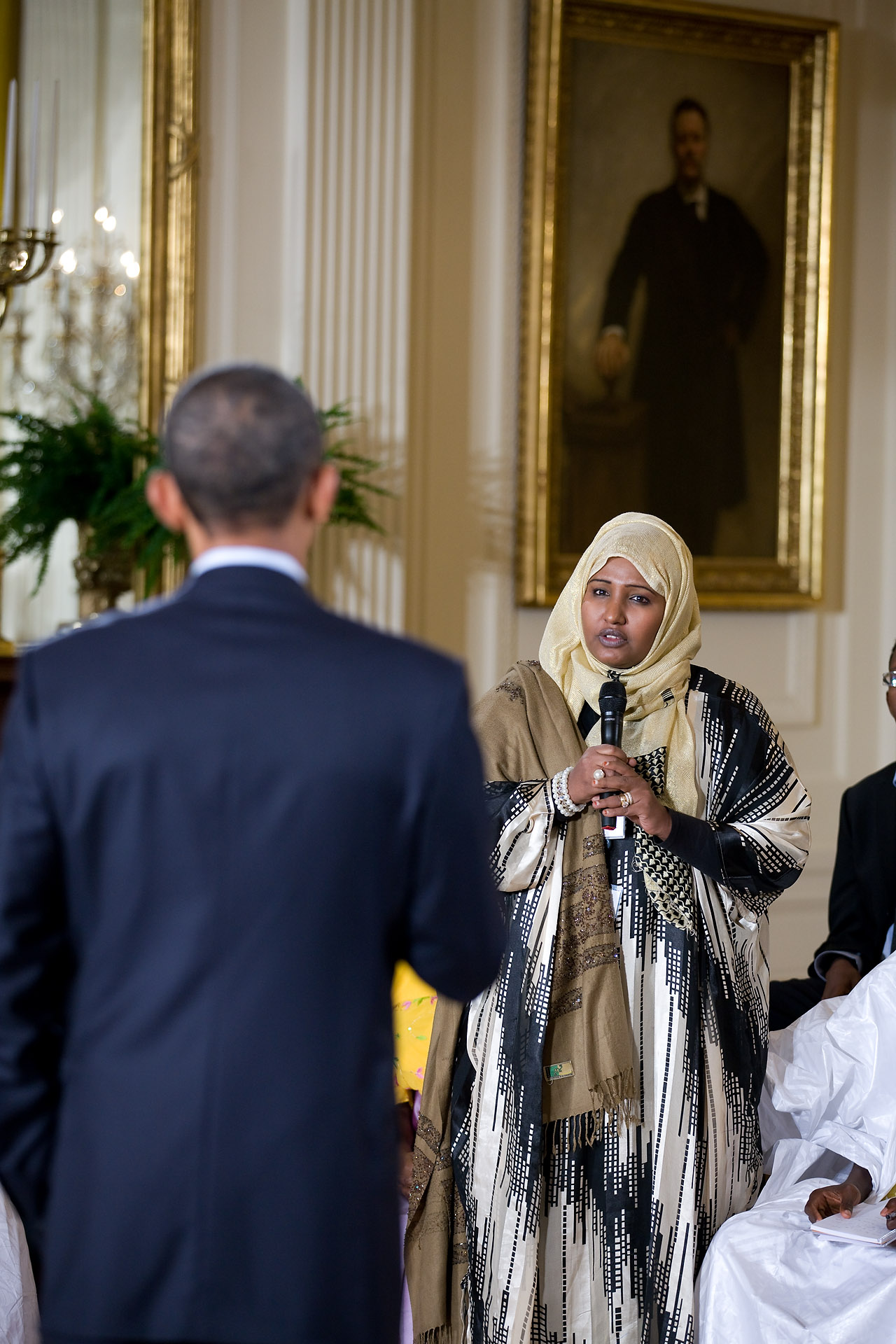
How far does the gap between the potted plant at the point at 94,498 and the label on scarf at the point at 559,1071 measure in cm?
209

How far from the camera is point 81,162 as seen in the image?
442 cm

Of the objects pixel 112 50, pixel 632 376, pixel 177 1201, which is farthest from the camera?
pixel 632 376

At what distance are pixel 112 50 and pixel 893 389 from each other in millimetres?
3134

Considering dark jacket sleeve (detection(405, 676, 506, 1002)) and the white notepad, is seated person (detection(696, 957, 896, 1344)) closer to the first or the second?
the white notepad

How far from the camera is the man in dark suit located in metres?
1.26

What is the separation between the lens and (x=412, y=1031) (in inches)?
118

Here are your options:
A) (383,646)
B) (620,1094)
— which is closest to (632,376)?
(620,1094)

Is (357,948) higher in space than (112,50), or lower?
lower

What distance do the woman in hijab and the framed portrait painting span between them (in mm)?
2367

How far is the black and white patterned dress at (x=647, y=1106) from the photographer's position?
95.2 inches

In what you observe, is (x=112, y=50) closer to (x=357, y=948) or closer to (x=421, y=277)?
(x=421, y=277)

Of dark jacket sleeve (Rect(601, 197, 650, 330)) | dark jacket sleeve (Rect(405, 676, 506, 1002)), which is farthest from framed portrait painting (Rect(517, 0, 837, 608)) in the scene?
dark jacket sleeve (Rect(405, 676, 506, 1002))

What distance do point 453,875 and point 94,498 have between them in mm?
3033

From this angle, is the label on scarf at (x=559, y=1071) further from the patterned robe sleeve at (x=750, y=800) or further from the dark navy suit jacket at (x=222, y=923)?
the dark navy suit jacket at (x=222, y=923)
